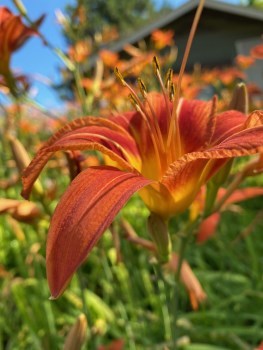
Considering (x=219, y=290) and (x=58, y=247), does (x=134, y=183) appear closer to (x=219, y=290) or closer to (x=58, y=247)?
(x=58, y=247)

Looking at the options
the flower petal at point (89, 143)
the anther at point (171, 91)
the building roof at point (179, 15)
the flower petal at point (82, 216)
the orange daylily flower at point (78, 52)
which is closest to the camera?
the flower petal at point (82, 216)

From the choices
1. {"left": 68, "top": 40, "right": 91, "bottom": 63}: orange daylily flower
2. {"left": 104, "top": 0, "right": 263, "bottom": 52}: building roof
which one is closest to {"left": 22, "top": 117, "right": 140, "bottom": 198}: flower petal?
{"left": 68, "top": 40, "right": 91, "bottom": 63}: orange daylily flower

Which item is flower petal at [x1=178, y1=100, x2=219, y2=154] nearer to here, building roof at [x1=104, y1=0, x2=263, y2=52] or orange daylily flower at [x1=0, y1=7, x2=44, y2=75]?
orange daylily flower at [x1=0, y1=7, x2=44, y2=75]

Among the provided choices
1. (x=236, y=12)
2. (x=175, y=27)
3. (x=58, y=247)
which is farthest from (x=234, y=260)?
(x=175, y=27)

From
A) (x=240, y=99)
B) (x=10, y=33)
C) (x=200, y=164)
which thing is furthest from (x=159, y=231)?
(x=10, y=33)

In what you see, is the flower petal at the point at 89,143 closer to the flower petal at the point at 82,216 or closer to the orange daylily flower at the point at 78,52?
the flower petal at the point at 82,216

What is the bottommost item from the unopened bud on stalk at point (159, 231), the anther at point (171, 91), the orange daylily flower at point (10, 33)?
the unopened bud on stalk at point (159, 231)

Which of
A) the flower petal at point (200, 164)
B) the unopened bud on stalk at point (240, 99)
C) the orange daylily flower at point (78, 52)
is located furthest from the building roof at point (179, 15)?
the flower petal at point (200, 164)
